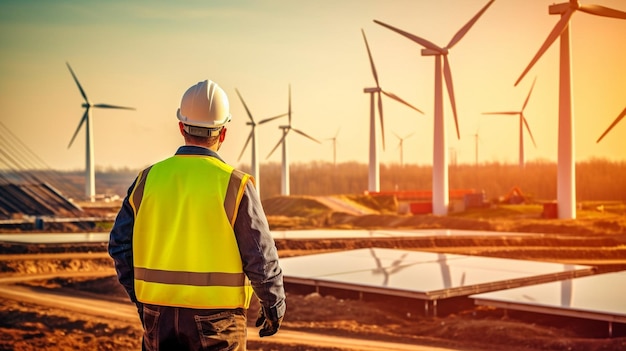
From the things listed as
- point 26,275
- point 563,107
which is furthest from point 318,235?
point 563,107

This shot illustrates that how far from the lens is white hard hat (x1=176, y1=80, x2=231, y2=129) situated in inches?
195

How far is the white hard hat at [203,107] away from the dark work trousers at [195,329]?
1.09 meters

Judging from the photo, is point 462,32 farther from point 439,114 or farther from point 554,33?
point 554,33

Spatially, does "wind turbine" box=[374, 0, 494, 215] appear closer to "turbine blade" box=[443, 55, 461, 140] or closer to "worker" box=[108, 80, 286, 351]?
"turbine blade" box=[443, 55, 461, 140]

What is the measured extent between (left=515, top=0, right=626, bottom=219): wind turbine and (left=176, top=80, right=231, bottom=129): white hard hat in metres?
39.4

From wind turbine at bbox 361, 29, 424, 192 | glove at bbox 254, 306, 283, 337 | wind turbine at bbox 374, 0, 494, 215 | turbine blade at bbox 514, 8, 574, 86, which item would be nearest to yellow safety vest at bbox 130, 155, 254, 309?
glove at bbox 254, 306, 283, 337

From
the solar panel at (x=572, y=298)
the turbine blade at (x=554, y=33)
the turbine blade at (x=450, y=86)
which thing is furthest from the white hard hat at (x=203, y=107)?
the turbine blade at (x=450, y=86)

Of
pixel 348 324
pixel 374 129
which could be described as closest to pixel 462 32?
pixel 374 129

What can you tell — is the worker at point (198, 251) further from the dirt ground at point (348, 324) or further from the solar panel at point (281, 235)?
the solar panel at point (281, 235)

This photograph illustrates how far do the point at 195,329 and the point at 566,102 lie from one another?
44.0m

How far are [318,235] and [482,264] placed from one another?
14733 mm

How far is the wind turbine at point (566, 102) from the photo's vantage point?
4394 cm

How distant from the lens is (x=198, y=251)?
4.67 meters

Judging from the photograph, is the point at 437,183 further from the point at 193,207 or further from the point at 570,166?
the point at 193,207
